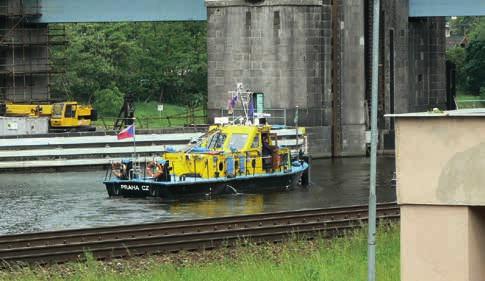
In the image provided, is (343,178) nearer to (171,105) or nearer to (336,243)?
(336,243)

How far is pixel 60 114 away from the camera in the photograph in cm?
7031

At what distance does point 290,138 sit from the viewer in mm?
64750

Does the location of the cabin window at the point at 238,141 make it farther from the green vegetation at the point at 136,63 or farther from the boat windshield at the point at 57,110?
the green vegetation at the point at 136,63

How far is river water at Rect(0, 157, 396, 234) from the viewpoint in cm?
4231

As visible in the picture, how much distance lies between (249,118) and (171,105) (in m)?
50.0

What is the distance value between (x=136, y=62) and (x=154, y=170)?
57.9m

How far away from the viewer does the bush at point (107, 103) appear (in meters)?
97.0

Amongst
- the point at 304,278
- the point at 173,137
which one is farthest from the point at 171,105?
the point at 304,278

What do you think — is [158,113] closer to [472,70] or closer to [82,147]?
[472,70]

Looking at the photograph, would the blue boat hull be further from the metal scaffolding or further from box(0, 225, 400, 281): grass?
the metal scaffolding

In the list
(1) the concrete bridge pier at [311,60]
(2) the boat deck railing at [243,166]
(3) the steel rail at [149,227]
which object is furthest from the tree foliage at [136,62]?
(3) the steel rail at [149,227]

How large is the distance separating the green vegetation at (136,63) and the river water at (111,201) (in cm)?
4047

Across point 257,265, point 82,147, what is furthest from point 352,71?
point 257,265

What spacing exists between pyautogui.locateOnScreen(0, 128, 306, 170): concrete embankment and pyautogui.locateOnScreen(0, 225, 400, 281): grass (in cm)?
3098
